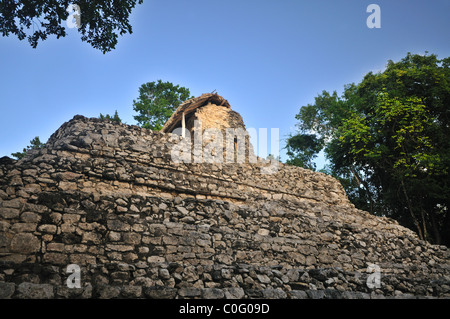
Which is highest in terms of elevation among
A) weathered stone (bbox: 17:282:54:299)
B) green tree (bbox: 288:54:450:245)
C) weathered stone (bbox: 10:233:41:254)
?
green tree (bbox: 288:54:450:245)

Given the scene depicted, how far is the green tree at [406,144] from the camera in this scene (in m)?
13.4

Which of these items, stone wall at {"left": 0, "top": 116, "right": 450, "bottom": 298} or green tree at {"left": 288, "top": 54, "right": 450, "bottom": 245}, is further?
green tree at {"left": 288, "top": 54, "right": 450, "bottom": 245}

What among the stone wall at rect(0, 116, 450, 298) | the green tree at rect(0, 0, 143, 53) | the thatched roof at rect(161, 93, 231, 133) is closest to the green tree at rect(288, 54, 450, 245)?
the stone wall at rect(0, 116, 450, 298)

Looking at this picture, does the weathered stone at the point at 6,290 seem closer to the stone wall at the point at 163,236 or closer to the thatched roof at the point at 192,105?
the stone wall at the point at 163,236

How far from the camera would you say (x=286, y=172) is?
1100cm

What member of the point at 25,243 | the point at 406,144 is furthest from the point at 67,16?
the point at 406,144

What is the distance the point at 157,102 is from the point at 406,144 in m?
18.5

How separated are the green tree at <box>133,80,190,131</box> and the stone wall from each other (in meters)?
13.4

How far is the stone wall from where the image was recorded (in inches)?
165

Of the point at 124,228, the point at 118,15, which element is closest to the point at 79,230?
the point at 124,228

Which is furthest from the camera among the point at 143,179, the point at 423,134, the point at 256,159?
the point at 423,134

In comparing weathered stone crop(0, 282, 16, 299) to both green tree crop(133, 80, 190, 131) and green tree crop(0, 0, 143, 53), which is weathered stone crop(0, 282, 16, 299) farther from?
green tree crop(133, 80, 190, 131)

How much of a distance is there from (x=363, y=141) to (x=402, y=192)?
3.44m

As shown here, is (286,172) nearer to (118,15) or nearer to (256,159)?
(256,159)
